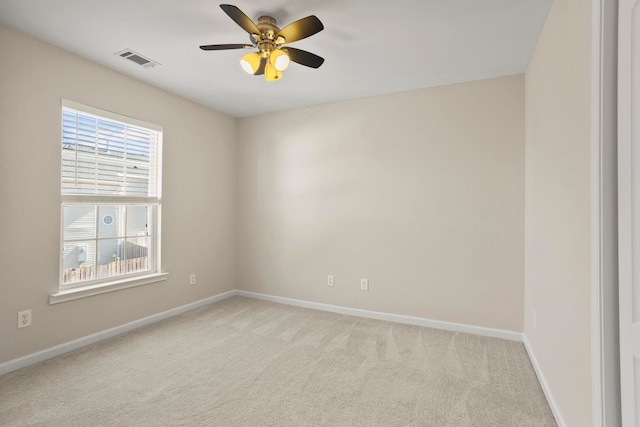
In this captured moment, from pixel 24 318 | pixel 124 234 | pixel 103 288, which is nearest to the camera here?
pixel 24 318

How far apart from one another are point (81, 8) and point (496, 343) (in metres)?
4.25

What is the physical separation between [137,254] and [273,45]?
259cm

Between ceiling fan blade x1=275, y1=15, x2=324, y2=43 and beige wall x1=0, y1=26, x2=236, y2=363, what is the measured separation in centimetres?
195

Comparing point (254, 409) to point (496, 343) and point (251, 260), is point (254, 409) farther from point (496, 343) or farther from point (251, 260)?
point (251, 260)

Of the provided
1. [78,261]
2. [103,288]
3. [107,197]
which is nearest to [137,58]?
[107,197]

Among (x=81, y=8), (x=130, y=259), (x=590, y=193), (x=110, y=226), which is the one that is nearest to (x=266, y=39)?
(x=81, y=8)

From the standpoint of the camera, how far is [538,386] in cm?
218

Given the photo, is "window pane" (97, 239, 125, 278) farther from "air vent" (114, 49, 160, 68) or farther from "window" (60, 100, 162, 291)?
"air vent" (114, 49, 160, 68)

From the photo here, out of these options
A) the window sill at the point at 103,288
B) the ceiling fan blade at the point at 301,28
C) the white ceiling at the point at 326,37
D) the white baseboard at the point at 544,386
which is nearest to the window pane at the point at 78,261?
the window sill at the point at 103,288

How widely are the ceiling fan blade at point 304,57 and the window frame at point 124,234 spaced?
6.41 feet

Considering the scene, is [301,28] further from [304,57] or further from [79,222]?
[79,222]

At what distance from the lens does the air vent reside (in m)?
2.64

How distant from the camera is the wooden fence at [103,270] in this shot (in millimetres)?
2750

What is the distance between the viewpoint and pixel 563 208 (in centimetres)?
171
